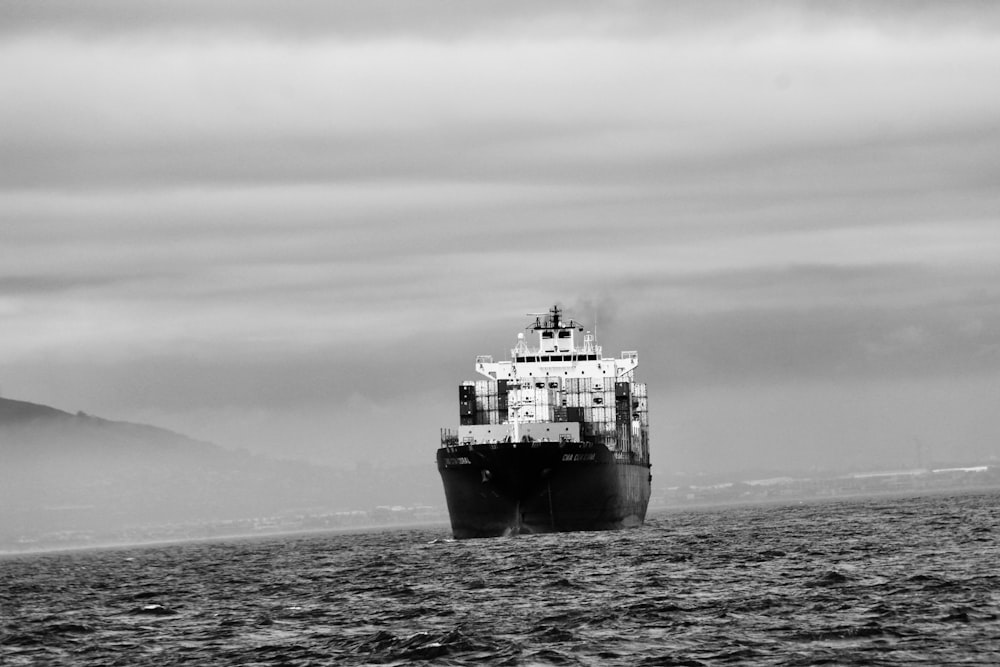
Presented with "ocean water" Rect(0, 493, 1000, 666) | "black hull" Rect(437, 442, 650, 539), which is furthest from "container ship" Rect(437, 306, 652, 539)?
"ocean water" Rect(0, 493, 1000, 666)

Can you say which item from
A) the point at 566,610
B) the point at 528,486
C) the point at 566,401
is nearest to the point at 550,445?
the point at 528,486

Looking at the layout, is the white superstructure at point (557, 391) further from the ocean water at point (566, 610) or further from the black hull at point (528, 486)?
the ocean water at point (566, 610)

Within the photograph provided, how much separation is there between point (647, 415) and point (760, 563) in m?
78.9

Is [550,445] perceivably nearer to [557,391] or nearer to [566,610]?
[557,391]

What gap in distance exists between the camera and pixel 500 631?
51469 mm

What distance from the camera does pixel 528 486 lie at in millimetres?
117125

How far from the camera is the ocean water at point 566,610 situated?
45719 millimetres

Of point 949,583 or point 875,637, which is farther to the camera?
point 949,583

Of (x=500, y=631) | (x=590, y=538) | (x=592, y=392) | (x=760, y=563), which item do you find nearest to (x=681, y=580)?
(x=760, y=563)

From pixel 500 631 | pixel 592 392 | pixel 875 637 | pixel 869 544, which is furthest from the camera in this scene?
pixel 592 392

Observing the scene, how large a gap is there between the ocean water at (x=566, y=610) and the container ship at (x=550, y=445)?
64.3 feet

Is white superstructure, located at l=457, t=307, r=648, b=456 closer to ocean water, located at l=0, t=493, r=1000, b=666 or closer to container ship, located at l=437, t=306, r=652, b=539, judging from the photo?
container ship, located at l=437, t=306, r=652, b=539

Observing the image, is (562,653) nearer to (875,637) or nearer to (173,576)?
(875,637)

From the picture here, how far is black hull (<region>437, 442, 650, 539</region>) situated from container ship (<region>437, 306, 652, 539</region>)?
0.07m
